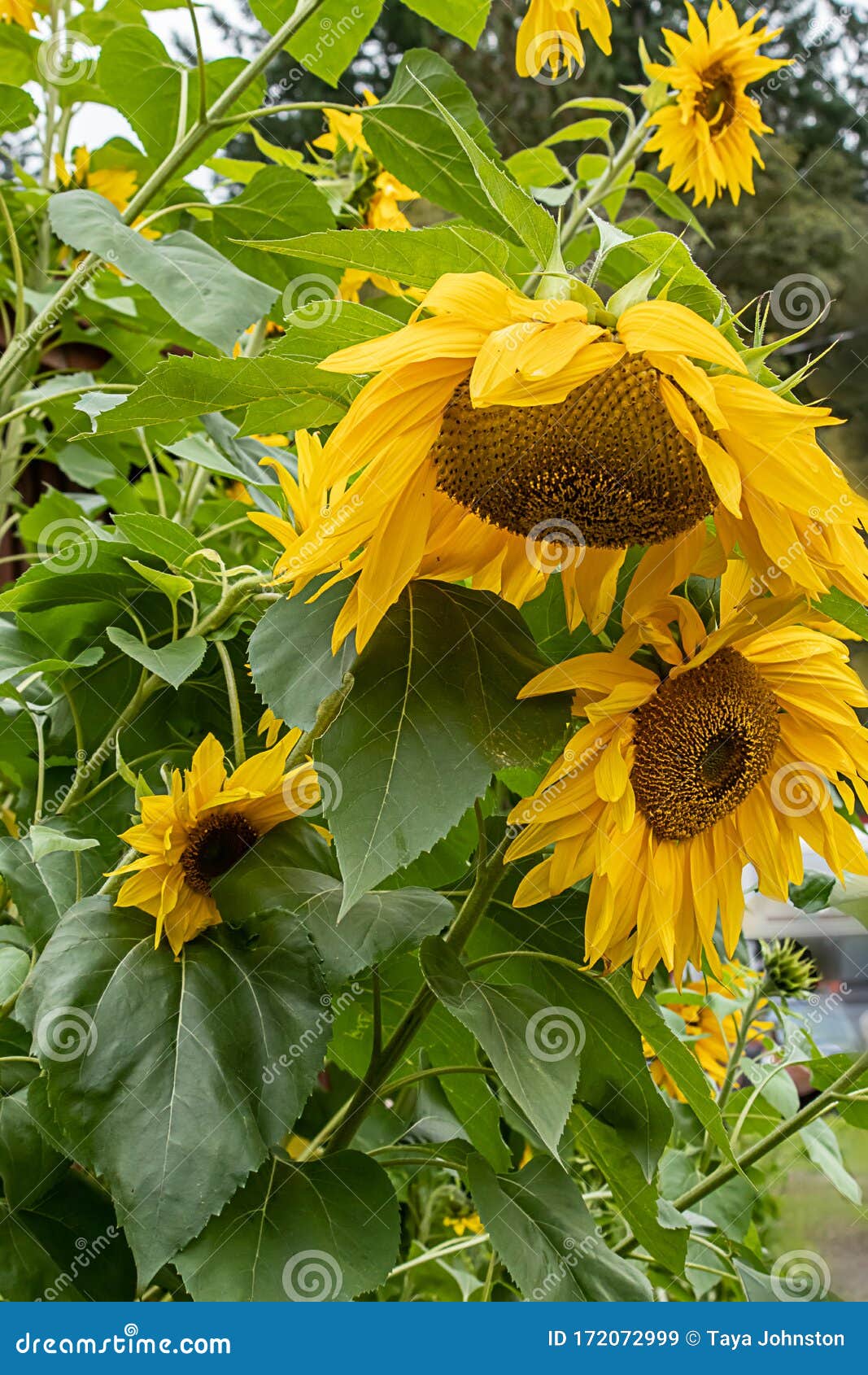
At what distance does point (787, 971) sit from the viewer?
3.25 ft

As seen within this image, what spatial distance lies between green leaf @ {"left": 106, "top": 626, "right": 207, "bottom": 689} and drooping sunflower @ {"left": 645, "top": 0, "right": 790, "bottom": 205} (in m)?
0.74

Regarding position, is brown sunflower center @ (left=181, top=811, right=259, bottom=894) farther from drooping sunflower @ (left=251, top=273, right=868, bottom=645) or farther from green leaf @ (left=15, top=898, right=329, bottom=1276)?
drooping sunflower @ (left=251, top=273, right=868, bottom=645)

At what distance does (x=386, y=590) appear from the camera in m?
0.34

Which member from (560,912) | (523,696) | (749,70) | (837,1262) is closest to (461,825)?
(560,912)

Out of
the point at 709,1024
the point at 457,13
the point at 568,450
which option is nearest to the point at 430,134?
the point at 457,13

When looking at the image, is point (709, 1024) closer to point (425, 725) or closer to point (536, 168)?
point (536, 168)

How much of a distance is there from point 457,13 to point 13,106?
33 cm

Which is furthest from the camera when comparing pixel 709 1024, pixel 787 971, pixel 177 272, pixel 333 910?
pixel 709 1024

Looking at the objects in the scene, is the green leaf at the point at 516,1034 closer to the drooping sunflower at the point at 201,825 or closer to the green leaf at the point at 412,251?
the drooping sunflower at the point at 201,825

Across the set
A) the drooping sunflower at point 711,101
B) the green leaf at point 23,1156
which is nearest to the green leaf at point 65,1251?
the green leaf at point 23,1156

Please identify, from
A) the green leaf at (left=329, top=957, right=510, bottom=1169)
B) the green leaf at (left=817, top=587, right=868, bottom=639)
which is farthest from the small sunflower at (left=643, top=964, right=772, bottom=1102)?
the green leaf at (left=817, top=587, right=868, bottom=639)

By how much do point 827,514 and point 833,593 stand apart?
0.10 meters

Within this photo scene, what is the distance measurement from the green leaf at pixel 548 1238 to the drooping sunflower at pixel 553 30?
51 centimetres

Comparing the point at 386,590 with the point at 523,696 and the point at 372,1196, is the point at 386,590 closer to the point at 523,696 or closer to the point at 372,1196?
the point at 523,696
